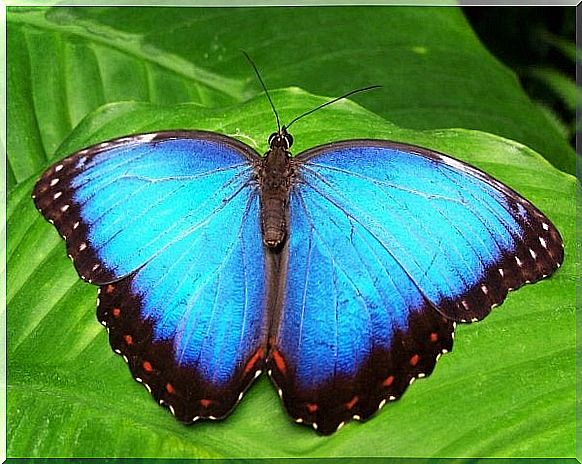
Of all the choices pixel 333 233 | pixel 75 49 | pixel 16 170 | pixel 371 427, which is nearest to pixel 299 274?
pixel 333 233

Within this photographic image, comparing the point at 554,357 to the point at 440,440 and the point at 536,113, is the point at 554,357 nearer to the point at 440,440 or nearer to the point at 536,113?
the point at 440,440

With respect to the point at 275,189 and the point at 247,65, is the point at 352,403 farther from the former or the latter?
the point at 247,65

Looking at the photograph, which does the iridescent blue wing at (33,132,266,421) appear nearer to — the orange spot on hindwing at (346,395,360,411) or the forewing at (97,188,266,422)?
the forewing at (97,188,266,422)

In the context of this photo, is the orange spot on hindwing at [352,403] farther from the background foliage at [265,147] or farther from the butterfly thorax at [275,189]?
the butterfly thorax at [275,189]

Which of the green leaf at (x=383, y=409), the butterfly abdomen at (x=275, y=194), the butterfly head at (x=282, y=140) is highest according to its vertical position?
the butterfly head at (x=282, y=140)

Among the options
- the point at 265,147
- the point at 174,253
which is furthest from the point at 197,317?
the point at 265,147

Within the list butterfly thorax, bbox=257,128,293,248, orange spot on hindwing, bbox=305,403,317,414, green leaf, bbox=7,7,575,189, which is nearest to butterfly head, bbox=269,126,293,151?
butterfly thorax, bbox=257,128,293,248

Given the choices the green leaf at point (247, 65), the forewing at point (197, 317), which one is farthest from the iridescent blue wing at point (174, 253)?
the green leaf at point (247, 65)
